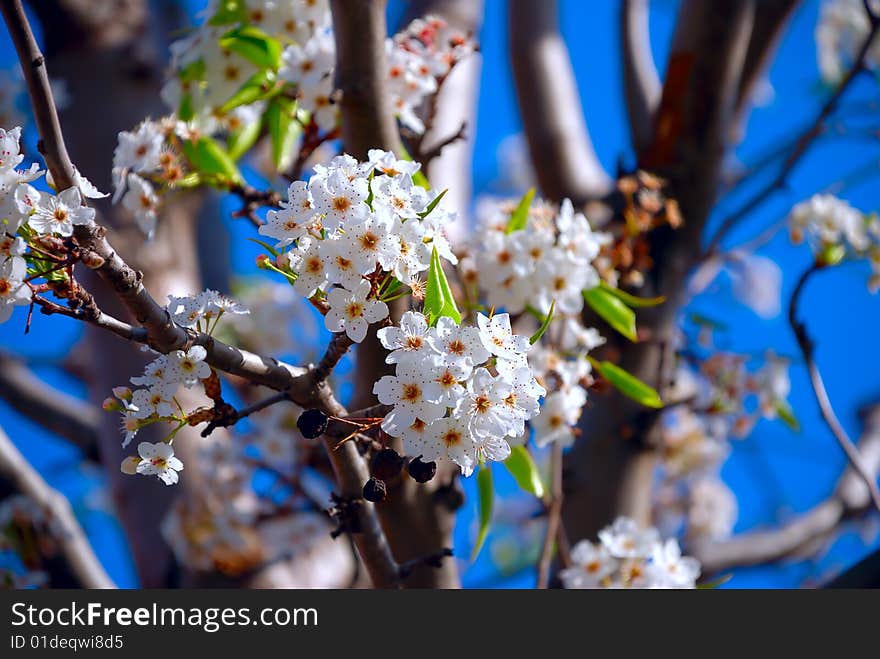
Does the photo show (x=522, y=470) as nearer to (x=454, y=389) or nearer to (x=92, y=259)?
(x=454, y=389)

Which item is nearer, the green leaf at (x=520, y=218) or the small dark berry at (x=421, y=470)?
the small dark berry at (x=421, y=470)

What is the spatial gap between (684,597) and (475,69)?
6.96 ft

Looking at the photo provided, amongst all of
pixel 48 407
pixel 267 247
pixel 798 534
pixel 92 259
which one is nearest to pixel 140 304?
pixel 92 259

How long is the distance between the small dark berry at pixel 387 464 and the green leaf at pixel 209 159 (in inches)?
33.8

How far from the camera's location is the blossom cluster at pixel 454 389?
3.17 feet

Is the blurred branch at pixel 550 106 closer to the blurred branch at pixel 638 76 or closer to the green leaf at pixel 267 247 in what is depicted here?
the blurred branch at pixel 638 76

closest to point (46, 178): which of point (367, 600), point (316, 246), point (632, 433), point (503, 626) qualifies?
point (316, 246)

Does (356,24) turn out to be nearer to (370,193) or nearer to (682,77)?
(370,193)

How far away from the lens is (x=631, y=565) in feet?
5.68

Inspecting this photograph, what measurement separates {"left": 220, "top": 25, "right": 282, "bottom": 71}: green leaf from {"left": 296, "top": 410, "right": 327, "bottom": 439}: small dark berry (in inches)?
38.0

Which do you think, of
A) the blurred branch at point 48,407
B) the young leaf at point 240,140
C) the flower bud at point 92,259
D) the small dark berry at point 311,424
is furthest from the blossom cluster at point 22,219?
the blurred branch at point 48,407

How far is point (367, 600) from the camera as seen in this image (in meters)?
1.43

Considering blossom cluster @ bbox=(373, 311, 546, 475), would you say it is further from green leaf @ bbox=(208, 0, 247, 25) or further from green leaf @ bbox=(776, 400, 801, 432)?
green leaf @ bbox=(776, 400, 801, 432)

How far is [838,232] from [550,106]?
1.18m
